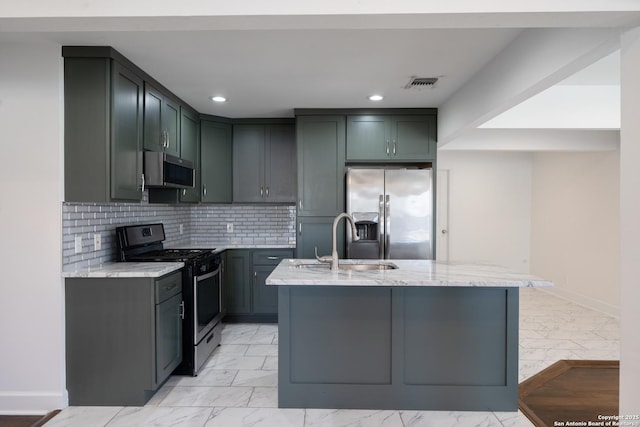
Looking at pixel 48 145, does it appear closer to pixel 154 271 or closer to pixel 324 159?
pixel 154 271

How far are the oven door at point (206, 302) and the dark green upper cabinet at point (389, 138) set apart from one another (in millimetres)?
1865

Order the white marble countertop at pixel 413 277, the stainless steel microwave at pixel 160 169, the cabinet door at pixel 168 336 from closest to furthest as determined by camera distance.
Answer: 1. the white marble countertop at pixel 413 277
2. the cabinet door at pixel 168 336
3. the stainless steel microwave at pixel 160 169

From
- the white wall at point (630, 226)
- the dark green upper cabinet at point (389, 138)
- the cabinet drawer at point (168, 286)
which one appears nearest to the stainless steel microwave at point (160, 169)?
the cabinet drawer at point (168, 286)

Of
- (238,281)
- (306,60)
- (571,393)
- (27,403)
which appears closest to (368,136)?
(306,60)

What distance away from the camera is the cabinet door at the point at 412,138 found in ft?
13.4

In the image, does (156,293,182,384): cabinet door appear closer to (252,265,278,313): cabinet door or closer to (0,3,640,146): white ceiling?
(252,265,278,313): cabinet door

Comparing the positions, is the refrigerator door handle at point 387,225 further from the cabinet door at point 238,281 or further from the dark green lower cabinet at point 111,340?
the dark green lower cabinet at point 111,340

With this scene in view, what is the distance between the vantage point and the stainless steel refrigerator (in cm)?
387

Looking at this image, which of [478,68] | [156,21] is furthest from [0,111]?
[478,68]

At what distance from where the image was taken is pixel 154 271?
2566 mm

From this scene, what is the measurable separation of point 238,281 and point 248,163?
53.8 inches

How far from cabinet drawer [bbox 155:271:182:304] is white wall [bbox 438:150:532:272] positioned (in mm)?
4730

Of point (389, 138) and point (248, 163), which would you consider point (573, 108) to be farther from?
point (248, 163)

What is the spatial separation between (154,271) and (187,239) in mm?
2150
